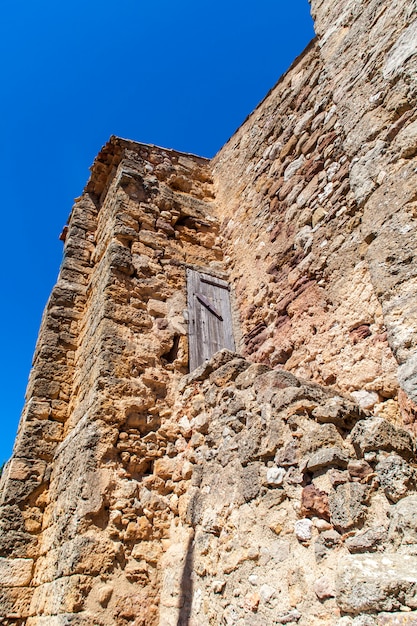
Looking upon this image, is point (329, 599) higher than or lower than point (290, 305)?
lower

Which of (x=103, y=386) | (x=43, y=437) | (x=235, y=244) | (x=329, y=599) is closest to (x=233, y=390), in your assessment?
(x=103, y=386)

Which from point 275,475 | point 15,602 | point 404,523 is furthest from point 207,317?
point 404,523

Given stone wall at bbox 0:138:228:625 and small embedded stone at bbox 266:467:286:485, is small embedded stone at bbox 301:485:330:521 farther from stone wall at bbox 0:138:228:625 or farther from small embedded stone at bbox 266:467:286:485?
stone wall at bbox 0:138:228:625

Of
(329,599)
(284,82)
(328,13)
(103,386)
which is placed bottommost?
(329,599)

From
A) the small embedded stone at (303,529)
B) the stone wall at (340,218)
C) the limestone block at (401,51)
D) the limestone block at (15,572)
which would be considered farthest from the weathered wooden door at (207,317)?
the limestone block at (401,51)

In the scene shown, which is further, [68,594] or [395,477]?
[68,594]

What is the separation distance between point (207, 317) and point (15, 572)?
2.80 metres

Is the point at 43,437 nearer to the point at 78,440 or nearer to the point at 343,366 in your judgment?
the point at 78,440

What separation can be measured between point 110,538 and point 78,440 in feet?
2.65

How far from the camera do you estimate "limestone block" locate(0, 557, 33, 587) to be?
3621mm

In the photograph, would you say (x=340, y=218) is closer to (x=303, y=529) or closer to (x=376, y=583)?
(x=303, y=529)

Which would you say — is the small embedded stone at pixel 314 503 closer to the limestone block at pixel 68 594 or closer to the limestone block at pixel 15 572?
the limestone block at pixel 68 594

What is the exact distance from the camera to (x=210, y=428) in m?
3.27

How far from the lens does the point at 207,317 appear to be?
4.79m
